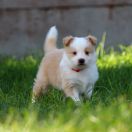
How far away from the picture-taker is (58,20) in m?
10.1

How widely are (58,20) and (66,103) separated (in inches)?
156

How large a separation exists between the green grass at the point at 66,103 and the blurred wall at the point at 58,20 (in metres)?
0.56

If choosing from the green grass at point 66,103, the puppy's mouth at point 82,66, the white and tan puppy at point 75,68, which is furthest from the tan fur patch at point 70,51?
the green grass at point 66,103

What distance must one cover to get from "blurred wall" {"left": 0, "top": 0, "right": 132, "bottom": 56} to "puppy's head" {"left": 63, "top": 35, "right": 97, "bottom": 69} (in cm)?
347

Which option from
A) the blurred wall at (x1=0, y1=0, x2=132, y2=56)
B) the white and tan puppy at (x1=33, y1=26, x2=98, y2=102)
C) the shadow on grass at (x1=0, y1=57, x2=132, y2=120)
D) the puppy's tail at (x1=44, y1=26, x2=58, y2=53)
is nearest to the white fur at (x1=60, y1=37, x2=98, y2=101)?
the white and tan puppy at (x1=33, y1=26, x2=98, y2=102)

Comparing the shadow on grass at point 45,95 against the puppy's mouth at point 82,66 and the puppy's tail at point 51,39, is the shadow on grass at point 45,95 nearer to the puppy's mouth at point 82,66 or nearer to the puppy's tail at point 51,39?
the puppy's mouth at point 82,66

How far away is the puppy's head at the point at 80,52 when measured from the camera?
646 centimetres

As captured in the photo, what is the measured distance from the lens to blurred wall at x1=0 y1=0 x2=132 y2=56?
33.0 ft

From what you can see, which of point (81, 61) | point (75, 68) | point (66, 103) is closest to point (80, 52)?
point (81, 61)

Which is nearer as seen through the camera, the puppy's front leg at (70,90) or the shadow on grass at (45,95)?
the shadow on grass at (45,95)

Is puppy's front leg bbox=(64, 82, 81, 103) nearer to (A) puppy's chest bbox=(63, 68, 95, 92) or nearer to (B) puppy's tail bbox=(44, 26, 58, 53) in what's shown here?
(A) puppy's chest bbox=(63, 68, 95, 92)

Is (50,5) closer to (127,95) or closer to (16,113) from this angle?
(127,95)

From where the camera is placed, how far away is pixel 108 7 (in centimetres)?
1011

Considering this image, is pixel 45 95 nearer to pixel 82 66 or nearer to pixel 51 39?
pixel 82 66
